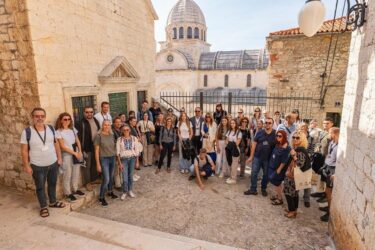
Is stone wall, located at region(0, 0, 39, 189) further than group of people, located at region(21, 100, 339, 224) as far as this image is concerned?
Yes

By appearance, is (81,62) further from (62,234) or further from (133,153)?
(62,234)

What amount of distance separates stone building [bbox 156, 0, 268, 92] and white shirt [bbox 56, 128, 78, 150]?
86.2 ft

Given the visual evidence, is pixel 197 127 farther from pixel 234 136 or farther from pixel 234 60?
pixel 234 60

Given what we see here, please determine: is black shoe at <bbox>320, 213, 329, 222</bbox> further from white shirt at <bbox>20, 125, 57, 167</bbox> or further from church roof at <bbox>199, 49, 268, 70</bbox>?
church roof at <bbox>199, 49, 268, 70</bbox>

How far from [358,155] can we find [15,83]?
6.43 m

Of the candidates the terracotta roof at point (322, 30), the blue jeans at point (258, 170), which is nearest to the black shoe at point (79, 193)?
the blue jeans at point (258, 170)

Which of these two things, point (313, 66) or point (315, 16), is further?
point (313, 66)

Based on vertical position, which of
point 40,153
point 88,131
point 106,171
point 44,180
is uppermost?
point 88,131

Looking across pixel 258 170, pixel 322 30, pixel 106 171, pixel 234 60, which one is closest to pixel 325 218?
pixel 258 170

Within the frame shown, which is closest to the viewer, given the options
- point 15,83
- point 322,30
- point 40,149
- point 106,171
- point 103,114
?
point 40,149

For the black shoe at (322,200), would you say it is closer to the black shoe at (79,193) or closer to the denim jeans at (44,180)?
the black shoe at (79,193)

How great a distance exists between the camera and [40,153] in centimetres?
396

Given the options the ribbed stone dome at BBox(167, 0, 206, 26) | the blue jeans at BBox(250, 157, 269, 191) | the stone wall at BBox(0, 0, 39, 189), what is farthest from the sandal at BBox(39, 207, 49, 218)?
the ribbed stone dome at BBox(167, 0, 206, 26)

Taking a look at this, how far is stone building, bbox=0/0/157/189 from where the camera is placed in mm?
4379
